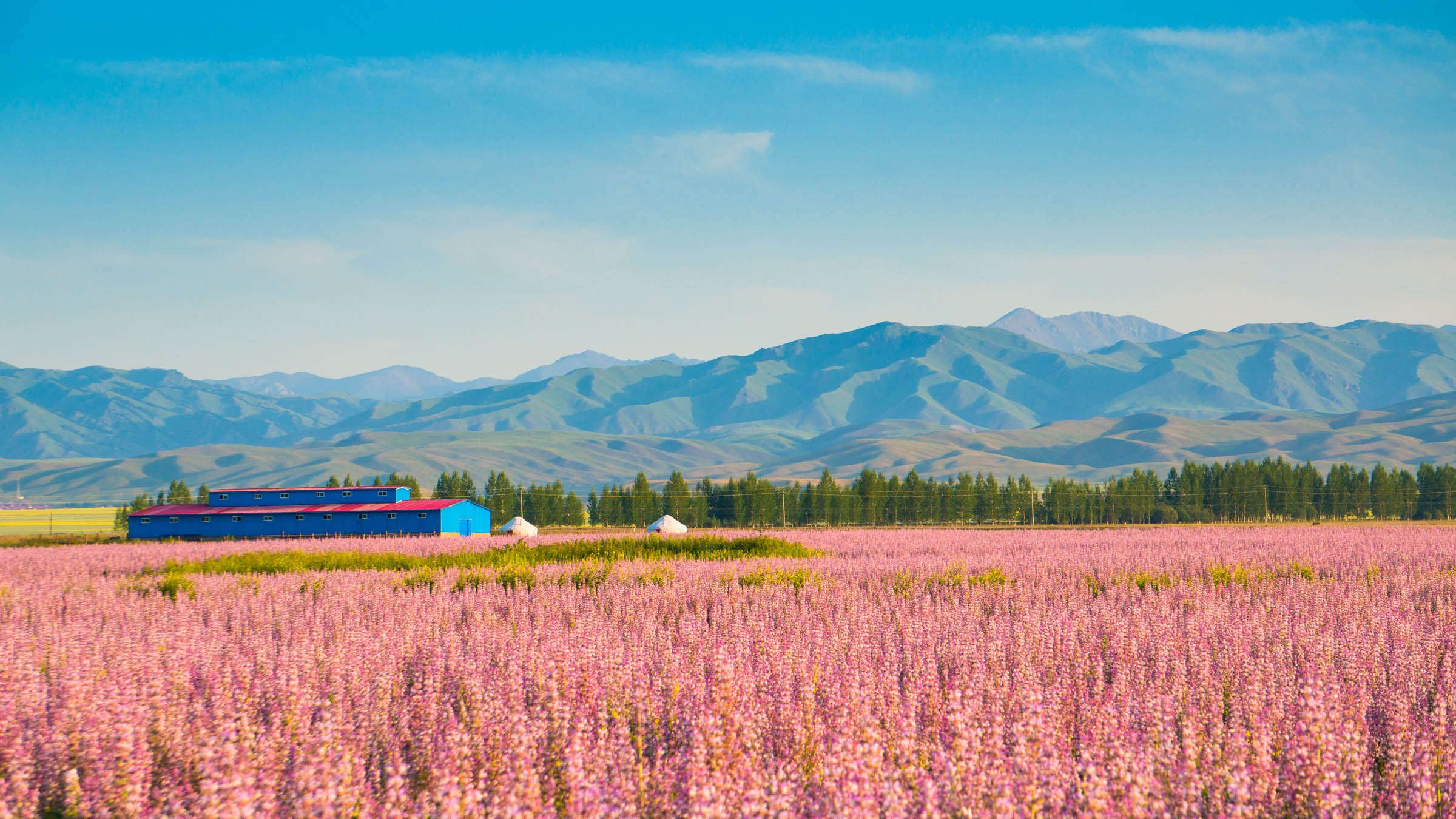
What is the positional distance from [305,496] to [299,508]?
40.0 ft

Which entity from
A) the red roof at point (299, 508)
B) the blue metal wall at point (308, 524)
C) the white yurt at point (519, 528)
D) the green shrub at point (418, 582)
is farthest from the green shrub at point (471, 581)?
the red roof at point (299, 508)

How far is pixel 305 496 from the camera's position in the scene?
74.8 m

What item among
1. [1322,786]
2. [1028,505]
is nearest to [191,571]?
[1322,786]

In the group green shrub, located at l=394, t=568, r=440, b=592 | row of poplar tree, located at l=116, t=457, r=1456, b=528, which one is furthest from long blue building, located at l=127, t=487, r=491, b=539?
green shrub, located at l=394, t=568, r=440, b=592

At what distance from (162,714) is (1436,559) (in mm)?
20755

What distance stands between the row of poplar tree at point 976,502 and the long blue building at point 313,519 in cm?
3956

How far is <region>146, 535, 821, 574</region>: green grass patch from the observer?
814 inches

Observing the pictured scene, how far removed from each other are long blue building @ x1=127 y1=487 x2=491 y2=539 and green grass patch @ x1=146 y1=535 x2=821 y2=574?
35.3m

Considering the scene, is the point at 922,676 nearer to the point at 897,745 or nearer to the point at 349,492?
the point at 897,745

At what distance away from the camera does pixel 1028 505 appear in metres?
121

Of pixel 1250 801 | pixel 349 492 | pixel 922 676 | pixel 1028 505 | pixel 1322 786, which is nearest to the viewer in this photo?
pixel 1322 786

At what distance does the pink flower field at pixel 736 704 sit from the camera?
3.95 m

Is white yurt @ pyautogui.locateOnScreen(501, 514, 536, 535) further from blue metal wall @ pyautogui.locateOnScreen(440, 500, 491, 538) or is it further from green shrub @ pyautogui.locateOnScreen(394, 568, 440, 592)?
green shrub @ pyautogui.locateOnScreen(394, 568, 440, 592)

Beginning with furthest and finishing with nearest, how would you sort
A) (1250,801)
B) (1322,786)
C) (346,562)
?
1. (346,562)
2. (1250,801)
3. (1322,786)
